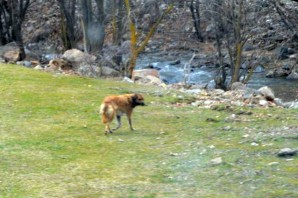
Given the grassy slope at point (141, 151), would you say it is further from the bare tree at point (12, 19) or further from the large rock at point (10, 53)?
the bare tree at point (12, 19)

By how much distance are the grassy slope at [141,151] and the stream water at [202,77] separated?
8.83m

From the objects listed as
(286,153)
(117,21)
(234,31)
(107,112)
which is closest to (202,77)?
(117,21)

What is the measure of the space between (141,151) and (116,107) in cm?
154

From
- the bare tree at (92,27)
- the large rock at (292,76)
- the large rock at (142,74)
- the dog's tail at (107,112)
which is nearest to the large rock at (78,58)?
the large rock at (142,74)

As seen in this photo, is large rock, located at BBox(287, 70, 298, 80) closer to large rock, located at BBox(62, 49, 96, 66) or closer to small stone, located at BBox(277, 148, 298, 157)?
large rock, located at BBox(62, 49, 96, 66)

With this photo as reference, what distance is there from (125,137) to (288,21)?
1339 cm

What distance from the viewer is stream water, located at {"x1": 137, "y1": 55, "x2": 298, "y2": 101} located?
912 inches

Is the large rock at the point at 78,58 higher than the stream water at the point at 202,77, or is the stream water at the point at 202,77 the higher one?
the large rock at the point at 78,58

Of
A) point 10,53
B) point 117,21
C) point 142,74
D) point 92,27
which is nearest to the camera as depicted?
point 142,74

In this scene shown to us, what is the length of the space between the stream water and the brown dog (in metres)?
10.2

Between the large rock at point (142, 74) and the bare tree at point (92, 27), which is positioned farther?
the bare tree at point (92, 27)

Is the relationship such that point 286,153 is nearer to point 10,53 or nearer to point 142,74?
point 142,74

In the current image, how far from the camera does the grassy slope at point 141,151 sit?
26.3 feet

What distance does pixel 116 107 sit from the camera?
36.7ft
